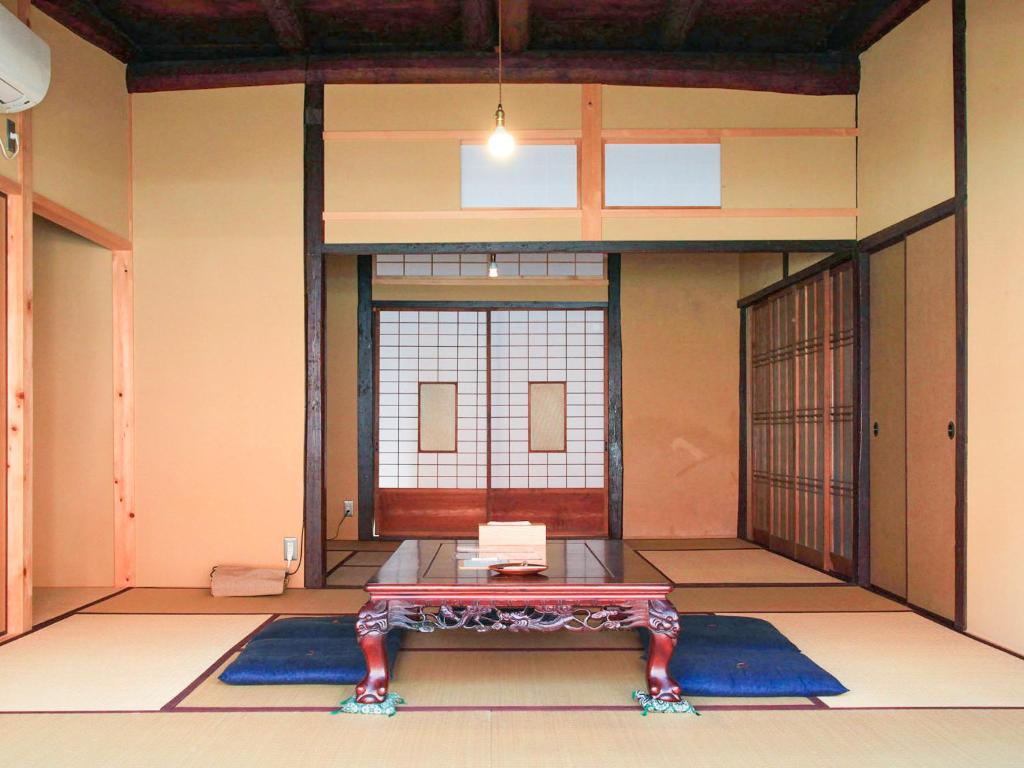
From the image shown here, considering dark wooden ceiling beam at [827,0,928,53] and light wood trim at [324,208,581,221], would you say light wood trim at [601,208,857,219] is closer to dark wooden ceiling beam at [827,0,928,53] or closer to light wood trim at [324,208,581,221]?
light wood trim at [324,208,581,221]

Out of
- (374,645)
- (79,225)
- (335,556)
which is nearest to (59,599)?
(335,556)

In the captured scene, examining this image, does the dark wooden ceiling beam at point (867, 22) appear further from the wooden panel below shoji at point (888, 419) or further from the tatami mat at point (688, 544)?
the tatami mat at point (688, 544)

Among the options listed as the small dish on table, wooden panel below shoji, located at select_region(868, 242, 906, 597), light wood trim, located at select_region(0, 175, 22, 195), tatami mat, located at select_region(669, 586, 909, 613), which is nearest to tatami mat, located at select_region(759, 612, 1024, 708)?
tatami mat, located at select_region(669, 586, 909, 613)

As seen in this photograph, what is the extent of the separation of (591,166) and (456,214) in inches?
34.0

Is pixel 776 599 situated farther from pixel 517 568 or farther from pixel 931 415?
pixel 517 568

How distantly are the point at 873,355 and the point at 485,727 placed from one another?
3378 mm

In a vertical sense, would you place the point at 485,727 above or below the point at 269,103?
below

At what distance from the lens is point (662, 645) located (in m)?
2.76

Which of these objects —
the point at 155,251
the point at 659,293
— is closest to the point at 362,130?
the point at 155,251

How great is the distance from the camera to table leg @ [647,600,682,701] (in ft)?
8.95

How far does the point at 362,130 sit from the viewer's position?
4.82 meters

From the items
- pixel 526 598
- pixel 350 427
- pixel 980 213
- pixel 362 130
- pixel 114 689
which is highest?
pixel 362 130

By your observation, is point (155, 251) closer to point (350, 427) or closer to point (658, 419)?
point (350, 427)

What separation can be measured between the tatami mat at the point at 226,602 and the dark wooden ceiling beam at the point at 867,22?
14.0ft
